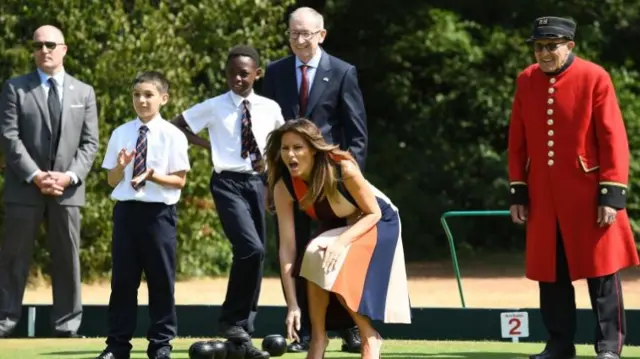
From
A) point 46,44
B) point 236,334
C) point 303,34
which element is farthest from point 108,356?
point 46,44

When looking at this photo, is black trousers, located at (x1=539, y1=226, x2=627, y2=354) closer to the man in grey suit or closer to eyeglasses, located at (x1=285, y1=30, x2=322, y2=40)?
eyeglasses, located at (x1=285, y1=30, x2=322, y2=40)

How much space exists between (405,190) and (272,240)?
3.04 metres

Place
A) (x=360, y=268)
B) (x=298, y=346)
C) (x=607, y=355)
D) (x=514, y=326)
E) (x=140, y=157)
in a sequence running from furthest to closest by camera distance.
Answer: (x=514, y=326) → (x=298, y=346) → (x=140, y=157) → (x=607, y=355) → (x=360, y=268)

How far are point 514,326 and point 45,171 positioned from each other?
310 cm

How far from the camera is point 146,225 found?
8.16 m

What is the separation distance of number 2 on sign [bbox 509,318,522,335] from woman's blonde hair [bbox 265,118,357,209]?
2226 millimetres

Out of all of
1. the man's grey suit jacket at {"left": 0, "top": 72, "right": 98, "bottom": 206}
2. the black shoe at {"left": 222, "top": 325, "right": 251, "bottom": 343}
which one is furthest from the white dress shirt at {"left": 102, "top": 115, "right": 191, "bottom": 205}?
the man's grey suit jacket at {"left": 0, "top": 72, "right": 98, "bottom": 206}

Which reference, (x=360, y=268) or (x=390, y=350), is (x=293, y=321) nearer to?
(x=360, y=268)

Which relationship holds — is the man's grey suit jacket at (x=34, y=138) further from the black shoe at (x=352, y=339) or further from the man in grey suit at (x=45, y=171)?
the black shoe at (x=352, y=339)

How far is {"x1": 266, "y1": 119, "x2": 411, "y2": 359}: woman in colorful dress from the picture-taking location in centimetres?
732

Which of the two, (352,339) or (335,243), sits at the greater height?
(335,243)

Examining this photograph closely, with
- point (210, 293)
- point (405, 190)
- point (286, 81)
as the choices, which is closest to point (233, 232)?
point (286, 81)

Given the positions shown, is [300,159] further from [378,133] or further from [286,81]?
[378,133]

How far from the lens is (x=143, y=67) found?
14742 mm
